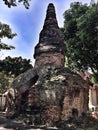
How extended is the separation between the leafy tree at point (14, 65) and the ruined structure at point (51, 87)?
283 centimetres

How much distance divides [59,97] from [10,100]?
11.8 ft

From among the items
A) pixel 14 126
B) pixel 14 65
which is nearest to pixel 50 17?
pixel 14 65

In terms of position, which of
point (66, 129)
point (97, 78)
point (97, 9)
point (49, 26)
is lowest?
point (66, 129)

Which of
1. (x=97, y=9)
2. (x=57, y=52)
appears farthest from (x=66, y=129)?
(x=97, y=9)

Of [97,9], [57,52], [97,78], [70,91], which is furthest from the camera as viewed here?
[97,78]

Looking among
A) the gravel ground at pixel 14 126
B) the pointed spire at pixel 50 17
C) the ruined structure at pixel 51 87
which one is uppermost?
the pointed spire at pixel 50 17

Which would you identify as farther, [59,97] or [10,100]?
[10,100]

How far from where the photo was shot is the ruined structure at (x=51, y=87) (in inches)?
605

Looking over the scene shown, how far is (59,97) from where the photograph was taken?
15.6 m

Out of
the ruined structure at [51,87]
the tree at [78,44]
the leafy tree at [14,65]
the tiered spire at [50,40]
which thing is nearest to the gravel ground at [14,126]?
the ruined structure at [51,87]

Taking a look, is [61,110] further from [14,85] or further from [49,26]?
[49,26]

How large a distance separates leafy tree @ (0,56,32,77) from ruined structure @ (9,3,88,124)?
2828 millimetres

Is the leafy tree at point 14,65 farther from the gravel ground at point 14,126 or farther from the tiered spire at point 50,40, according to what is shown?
the gravel ground at point 14,126

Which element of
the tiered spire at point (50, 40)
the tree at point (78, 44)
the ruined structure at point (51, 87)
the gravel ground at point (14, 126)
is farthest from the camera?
the tree at point (78, 44)
